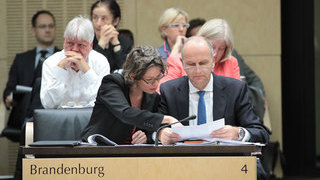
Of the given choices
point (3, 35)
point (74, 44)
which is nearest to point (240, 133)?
point (74, 44)

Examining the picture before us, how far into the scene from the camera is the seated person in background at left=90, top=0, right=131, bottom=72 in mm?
6305

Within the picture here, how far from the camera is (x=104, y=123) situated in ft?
14.9

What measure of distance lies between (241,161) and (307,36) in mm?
4953

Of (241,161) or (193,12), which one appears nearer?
(241,161)

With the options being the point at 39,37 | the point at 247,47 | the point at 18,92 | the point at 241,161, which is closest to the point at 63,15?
the point at 39,37

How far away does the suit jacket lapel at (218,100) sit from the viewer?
184 inches

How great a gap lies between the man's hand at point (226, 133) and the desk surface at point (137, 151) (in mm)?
378

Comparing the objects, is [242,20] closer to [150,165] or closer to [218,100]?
[218,100]

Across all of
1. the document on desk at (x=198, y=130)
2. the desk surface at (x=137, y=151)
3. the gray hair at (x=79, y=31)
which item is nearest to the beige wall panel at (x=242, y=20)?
the gray hair at (x=79, y=31)

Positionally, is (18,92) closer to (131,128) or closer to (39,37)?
(39,37)

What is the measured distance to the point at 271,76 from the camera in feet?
26.9

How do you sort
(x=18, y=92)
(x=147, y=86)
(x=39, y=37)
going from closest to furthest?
1. (x=147, y=86)
2. (x=18, y=92)
3. (x=39, y=37)

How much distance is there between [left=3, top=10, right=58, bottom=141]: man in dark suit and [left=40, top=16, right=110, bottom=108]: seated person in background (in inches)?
76.4

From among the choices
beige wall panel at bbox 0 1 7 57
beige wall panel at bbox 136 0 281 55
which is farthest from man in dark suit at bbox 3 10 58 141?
beige wall panel at bbox 136 0 281 55
